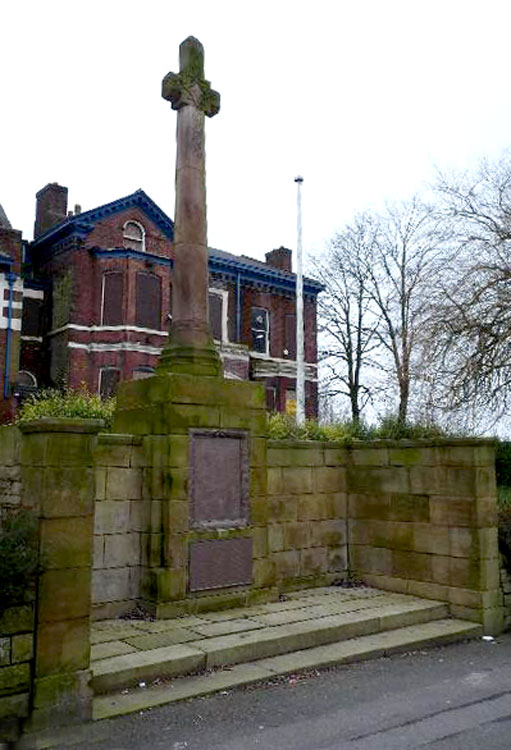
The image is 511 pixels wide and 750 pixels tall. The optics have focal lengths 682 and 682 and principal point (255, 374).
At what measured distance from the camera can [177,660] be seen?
6445 millimetres

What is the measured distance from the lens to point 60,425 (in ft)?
18.4

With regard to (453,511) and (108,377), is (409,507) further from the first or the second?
(108,377)

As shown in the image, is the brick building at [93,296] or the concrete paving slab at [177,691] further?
A: the brick building at [93,296]

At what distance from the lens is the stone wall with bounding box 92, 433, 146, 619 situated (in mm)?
8125

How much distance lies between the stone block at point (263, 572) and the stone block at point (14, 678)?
4271 millimetres

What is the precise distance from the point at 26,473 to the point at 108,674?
1.92 meters

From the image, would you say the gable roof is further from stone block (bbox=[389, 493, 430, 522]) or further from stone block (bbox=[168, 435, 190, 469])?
stone block (bbox=[389, 493, 430, 522])

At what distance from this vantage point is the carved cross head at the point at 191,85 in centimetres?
998

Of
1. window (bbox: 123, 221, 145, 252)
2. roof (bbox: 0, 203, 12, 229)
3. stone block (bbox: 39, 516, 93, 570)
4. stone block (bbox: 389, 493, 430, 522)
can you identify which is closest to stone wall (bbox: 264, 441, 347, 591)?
stone block (bbox: 389, 493, 430, 522)

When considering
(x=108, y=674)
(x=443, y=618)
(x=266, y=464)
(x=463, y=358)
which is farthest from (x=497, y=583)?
(x=463, y=358)

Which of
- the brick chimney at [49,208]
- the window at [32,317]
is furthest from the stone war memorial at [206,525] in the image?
the brick chimney at [49,208]

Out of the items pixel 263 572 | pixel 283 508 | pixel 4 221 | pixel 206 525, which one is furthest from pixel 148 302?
pixel 206 525

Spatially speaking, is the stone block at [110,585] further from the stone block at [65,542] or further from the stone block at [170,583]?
the stone block at [65,542]

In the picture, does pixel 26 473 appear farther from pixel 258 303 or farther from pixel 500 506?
pixel 258 303
